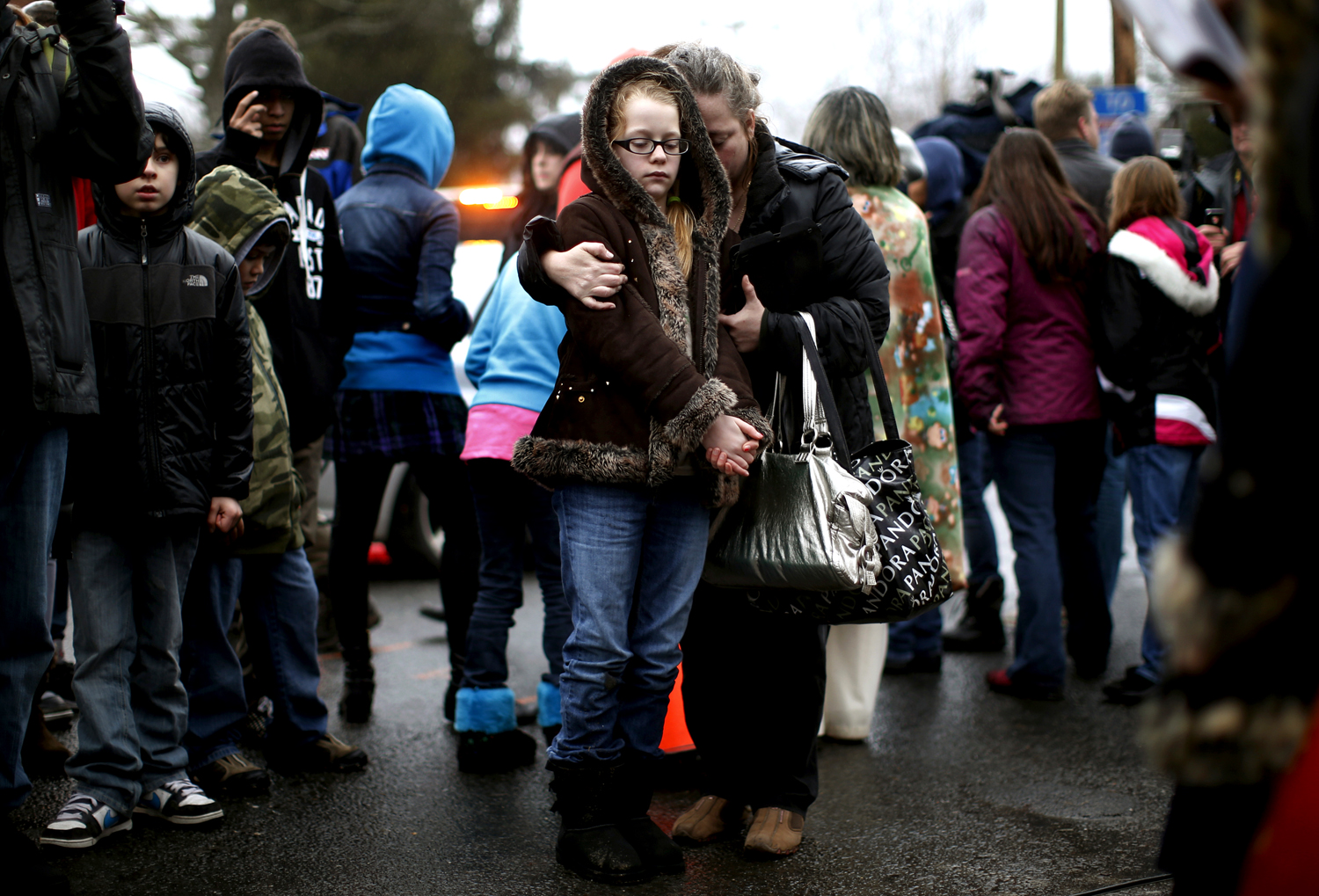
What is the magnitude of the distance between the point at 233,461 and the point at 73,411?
2.30ft

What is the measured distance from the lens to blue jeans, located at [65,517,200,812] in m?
3.20

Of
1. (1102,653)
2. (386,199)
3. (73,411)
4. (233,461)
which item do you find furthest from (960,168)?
(73,411)

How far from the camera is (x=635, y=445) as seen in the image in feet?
9.26

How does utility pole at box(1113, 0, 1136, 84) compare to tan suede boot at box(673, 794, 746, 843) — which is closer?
tan suede boot at box(673, 794, 746, 843)

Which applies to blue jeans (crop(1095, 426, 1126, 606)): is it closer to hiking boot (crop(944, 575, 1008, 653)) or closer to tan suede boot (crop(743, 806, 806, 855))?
hiking boot (crop(944, 575, 1008, 653))

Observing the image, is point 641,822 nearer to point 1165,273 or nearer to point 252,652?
point 252,652

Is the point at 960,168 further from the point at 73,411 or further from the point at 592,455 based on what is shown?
the point at 73,411

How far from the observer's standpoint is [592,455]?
281 cm

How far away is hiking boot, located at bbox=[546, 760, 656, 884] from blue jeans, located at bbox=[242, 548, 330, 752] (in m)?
1.26

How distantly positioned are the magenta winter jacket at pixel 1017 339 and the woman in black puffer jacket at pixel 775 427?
161 centimetres

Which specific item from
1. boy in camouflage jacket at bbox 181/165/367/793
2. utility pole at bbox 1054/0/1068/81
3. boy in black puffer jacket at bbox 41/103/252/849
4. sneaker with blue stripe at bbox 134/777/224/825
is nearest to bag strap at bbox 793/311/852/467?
boy in black puffer jacket at bbox 41/103/252/849

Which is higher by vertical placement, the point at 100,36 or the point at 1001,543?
the point at 100,36

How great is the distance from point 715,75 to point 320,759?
244 cm

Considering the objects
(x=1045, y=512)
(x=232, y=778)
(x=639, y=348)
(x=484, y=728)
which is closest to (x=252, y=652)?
(x=232, y=778)
